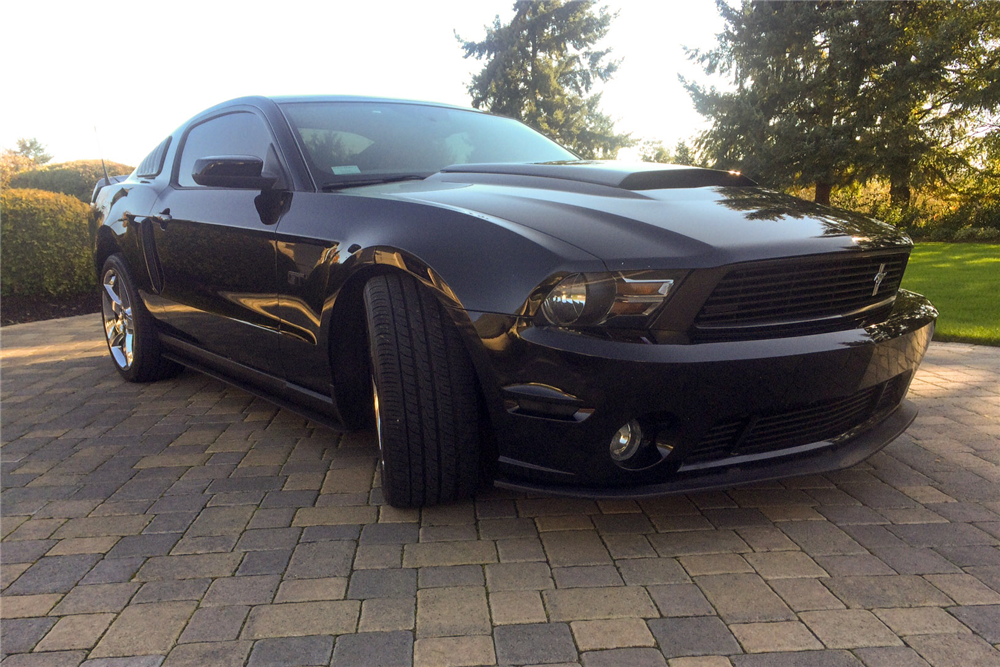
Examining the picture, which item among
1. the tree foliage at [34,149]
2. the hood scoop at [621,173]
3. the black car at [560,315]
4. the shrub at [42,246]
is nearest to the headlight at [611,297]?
the black car at [560,315]

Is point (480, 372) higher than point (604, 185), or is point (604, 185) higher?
point (604, 185)

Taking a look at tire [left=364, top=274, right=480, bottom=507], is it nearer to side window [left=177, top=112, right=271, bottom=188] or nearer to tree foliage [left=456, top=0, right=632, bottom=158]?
side window [left=177, top=112, right=271, bottom=188]

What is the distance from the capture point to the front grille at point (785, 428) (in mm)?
2189

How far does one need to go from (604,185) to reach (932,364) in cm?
330

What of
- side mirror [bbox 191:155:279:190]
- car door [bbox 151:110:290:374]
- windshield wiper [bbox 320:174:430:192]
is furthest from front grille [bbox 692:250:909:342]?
side mirror [bbox 191:155:279:190]

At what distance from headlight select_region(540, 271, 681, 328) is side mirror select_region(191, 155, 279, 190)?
59.8 inches

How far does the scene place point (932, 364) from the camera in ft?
15.6

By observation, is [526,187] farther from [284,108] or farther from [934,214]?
[934,214]

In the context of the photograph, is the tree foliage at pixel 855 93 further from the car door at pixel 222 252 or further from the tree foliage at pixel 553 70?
the car door at pixel 222 252

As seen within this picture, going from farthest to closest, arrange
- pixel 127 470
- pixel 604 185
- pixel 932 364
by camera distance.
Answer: pixel 932 364 → pixel 127 470 → pixel 604 185

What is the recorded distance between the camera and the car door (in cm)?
301

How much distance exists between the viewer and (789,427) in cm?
232

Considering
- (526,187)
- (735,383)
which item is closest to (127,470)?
(526,187)

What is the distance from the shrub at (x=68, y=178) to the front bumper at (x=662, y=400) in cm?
1124
